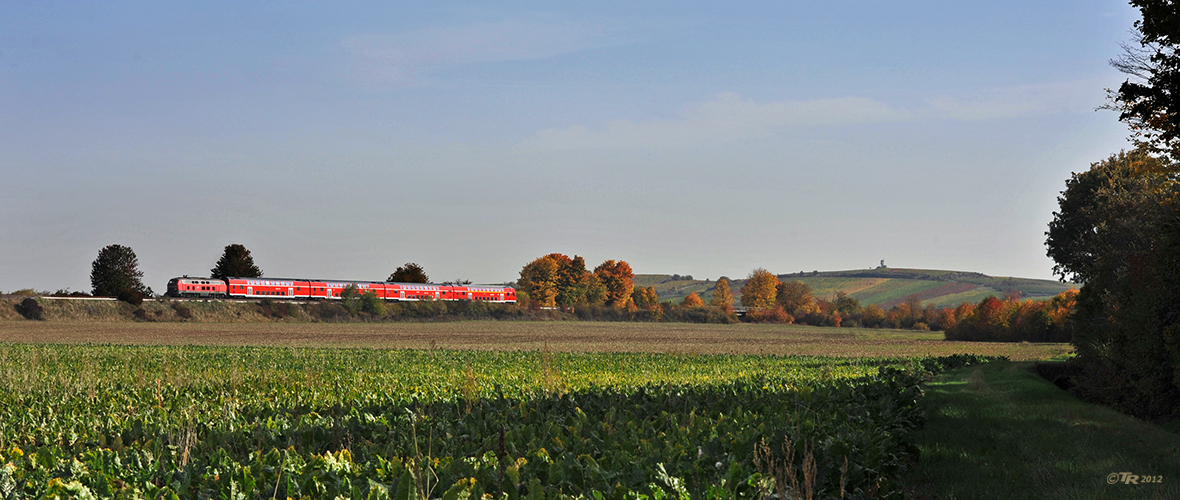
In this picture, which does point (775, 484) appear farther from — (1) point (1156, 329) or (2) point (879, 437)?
(1) point (1156, 329)

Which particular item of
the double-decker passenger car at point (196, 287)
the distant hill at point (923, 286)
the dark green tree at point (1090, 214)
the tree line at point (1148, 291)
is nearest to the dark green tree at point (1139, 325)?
the tree line at point (1148, 291)

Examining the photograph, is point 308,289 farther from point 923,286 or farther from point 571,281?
point 923,286

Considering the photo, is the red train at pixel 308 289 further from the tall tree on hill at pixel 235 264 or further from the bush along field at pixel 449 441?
the bush along field at pixel 449 441

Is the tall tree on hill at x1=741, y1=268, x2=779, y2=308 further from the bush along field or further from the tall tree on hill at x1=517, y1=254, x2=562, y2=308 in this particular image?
the bush along field

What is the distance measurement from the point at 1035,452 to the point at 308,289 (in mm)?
81277

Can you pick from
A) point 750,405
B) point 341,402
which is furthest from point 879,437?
point 341,402

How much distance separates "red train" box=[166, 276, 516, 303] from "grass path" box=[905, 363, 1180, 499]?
74.9 m

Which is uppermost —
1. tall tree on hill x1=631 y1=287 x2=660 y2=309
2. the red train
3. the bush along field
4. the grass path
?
the red train

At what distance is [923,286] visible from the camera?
6299 inches

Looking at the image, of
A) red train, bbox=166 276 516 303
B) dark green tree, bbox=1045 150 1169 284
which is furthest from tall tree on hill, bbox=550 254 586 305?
dark green tree, bbox=1045 150 1169 284

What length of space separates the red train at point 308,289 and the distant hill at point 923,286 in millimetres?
85976

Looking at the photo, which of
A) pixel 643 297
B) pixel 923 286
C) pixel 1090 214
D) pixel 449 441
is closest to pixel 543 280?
pixel 643 297

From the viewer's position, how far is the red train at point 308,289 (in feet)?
260

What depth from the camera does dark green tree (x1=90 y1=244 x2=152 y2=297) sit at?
266 ft
